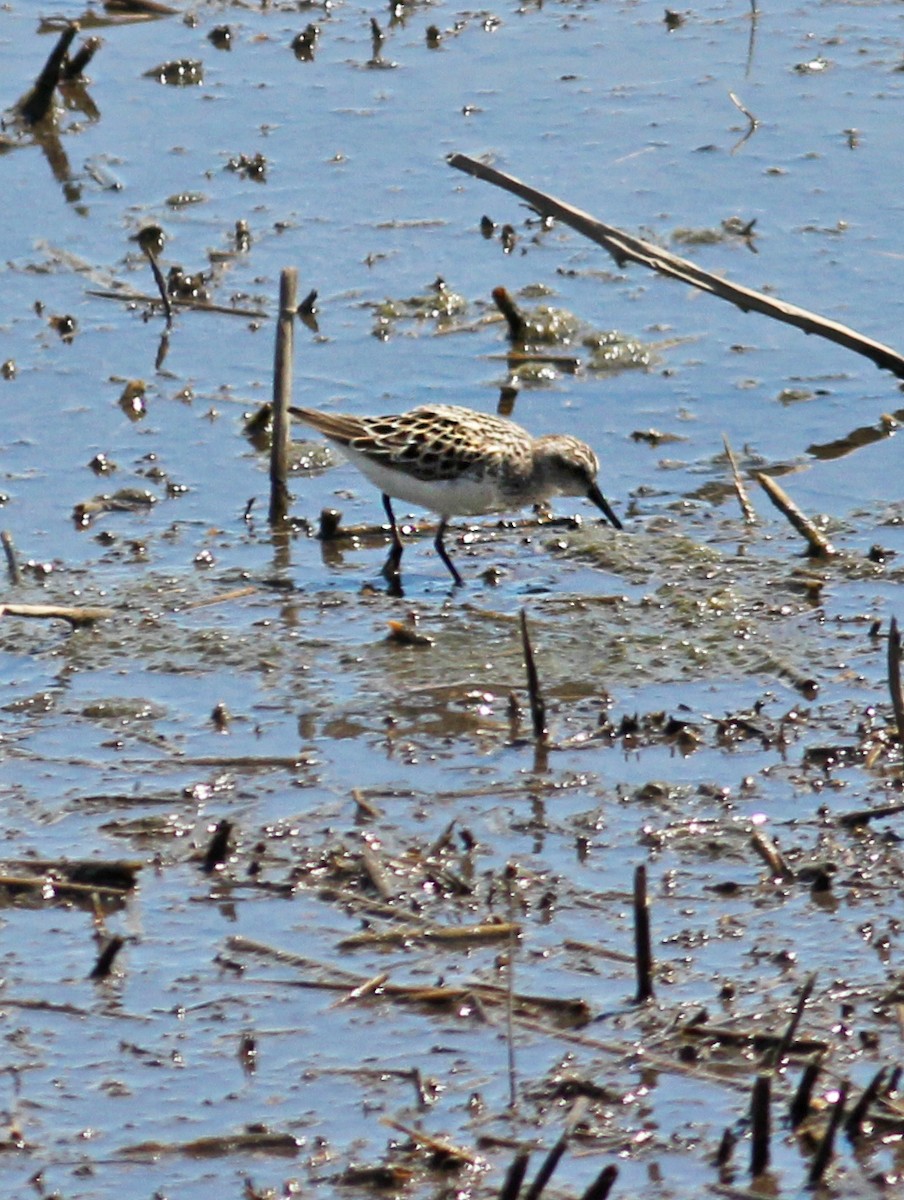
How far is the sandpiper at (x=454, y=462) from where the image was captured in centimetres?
953

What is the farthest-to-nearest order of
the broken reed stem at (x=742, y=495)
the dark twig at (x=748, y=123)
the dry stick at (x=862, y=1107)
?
the dark twig at (x=748, y=123), the broken reed stem at (x=742, y=495), the dry stick at (x=862, y=1107)

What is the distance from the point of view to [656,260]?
8.96 metres

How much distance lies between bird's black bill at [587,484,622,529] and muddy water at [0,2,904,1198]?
8 centimetres

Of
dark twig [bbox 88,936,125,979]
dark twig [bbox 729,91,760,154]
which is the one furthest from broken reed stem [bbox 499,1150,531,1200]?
dark twig [bbox 729,91,760,154]

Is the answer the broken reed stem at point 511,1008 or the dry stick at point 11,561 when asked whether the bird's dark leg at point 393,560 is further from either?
the broken reed stem at point 511,1008

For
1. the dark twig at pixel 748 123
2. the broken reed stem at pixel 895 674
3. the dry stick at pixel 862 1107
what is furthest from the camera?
the dark twig at pixel 748 123

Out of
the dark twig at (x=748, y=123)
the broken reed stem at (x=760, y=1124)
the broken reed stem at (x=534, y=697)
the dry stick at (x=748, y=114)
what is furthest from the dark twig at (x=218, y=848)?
the dry stick at (x=748, y=114)

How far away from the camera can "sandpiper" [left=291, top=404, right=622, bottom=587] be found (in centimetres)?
953

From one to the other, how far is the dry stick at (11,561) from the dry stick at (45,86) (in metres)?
5.67

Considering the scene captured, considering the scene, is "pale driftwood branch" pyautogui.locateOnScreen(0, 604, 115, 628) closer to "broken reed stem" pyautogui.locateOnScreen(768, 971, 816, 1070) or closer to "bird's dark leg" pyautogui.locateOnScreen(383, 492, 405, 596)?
"bird's dark leg" pyautogui.locateOnScreen(383, 492, 405, 596)

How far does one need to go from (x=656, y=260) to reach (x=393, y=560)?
1.69 metres

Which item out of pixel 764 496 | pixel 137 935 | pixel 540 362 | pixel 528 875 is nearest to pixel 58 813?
pixel 137 935

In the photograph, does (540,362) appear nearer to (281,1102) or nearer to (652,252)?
(652,252)

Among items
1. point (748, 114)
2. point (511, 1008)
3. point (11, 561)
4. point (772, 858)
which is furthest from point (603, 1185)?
point (748, 114)
